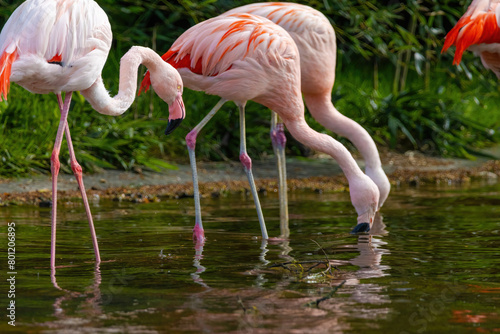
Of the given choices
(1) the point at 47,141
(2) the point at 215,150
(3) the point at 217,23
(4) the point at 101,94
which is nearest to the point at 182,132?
(2) the point at 215,150

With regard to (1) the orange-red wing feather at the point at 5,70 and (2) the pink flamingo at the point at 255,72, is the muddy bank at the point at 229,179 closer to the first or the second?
(2) the pink flamingo at the point at 255,72

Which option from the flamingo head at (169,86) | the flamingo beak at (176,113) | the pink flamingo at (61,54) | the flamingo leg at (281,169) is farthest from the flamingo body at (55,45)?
the flamingo leg at (281,169)

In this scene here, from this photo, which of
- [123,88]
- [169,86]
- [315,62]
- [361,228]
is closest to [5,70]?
[123,88]

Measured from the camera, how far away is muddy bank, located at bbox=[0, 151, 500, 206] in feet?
22.1

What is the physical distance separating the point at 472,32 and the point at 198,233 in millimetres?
2575

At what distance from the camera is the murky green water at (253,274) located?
289 cm

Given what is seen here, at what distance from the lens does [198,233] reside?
4.92 metres

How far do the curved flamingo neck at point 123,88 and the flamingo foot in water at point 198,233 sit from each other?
2.95 ft

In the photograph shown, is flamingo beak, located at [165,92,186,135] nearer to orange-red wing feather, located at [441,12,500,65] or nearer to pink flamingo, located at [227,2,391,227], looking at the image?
pink flamingo, located at [227,2,391,227]

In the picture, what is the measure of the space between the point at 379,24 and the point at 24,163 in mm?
4577

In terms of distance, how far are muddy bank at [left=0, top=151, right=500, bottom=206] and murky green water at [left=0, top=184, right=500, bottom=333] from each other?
0.60 m

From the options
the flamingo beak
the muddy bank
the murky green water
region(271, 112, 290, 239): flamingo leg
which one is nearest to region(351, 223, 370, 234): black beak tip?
the murky green water

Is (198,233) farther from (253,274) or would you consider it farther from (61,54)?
(61,54)

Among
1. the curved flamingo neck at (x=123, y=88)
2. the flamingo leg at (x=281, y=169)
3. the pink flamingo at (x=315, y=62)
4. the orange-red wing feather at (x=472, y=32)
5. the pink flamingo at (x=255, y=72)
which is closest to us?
the curved flamingo neck at (x=123, y=88)
